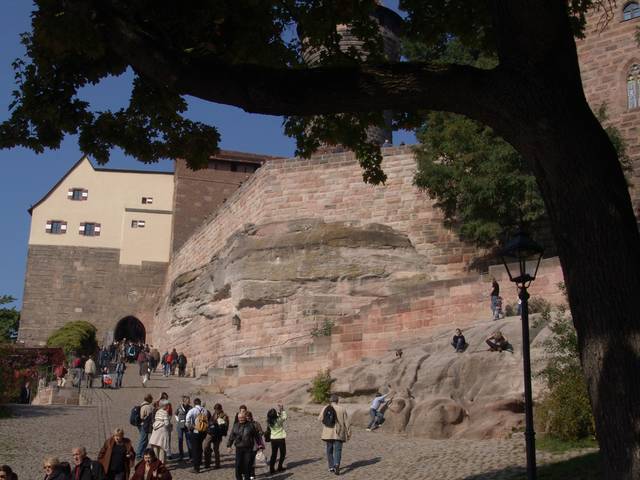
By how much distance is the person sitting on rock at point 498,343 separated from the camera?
16.8 metres

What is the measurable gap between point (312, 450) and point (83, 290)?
115 ft

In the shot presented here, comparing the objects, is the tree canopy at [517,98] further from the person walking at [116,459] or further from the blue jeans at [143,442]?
the blue jeans at [143,442]

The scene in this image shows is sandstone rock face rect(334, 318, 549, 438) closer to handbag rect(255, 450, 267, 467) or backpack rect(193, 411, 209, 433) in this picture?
handbag rect(255, 450, 267, 467)

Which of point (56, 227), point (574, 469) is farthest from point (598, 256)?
point (56, 227)

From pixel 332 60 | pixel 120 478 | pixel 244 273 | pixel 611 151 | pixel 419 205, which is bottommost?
pixel 120 478

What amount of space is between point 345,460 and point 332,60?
279 inches

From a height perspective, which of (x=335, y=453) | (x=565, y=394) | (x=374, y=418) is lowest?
(x=335, y=453)

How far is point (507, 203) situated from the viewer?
24094 millimetres

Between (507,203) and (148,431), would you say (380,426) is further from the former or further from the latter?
(507,203)

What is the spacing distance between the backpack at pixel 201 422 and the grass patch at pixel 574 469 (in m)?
5.47

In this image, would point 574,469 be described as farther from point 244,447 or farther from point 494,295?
point 494,295

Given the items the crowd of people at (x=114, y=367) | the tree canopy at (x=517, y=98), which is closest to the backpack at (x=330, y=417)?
the tree canopy at (x=517, y=98)

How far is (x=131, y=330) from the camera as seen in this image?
161ft

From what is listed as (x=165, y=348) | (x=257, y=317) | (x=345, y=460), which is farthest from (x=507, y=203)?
(x=165, y=348)
